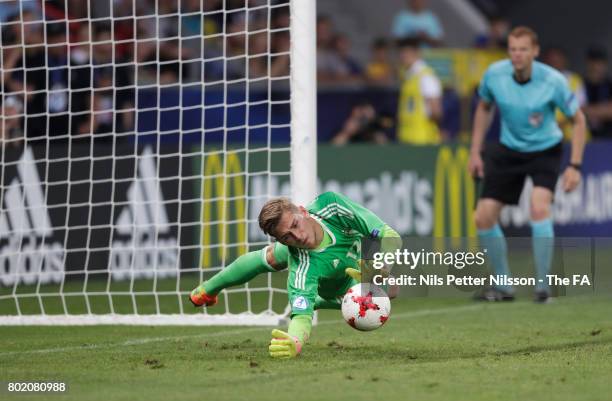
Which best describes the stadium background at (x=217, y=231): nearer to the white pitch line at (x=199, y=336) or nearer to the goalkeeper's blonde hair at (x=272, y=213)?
the white pitch line at (x=199, y=336)

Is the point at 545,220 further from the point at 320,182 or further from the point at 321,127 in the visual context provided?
the point at 321,127

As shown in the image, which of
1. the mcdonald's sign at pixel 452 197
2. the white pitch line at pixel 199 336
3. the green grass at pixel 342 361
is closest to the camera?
the green grass at pixel 342 361

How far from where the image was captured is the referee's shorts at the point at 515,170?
417 inches

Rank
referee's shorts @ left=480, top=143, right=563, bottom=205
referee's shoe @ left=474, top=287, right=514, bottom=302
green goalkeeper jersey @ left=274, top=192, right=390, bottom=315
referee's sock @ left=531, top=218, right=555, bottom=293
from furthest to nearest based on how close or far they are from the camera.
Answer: referee's shoe @ left=474, top=287, right=514, bottom=302 → referee's shorts @ left=480, top=143, right=563, bottom=205 → referee's sock @ left=531, top=218, right=555, bottom=293 → green goalkeeper jersey @ left=274, top=192, right=390, bottom=315

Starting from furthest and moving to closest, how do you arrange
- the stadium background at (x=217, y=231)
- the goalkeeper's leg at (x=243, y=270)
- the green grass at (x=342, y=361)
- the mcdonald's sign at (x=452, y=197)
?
the mcdonald's sign at (x=452, y=197) → the goalkeeper's leg at (x=243, y=270) → the stadium background at (x=217, y=231) → the green grass at (x=342, y=361)

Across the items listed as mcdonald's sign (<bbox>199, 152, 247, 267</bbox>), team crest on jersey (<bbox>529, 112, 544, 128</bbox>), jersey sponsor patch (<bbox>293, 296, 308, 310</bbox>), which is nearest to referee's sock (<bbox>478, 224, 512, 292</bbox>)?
team crest on jersey (<bbox>529, 112, 544, 128</bbox>)

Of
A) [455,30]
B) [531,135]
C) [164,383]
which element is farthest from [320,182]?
[455,30]

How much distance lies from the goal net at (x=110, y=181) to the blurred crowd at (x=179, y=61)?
1.3 inches

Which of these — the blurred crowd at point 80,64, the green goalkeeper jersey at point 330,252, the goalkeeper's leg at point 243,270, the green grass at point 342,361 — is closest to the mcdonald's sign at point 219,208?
the blurred crowd at point 80,64

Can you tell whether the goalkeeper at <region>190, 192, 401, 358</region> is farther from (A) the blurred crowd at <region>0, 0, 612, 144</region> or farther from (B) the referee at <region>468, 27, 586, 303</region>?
(B) the referee at <region>468, 27, 586, 303</region>

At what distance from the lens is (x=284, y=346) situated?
23.3 ft

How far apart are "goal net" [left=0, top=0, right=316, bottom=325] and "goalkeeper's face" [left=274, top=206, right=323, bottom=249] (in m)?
2.04

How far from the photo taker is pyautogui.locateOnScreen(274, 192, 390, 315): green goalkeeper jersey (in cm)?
739

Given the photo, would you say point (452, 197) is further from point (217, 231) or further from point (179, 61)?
point (179, 61)
